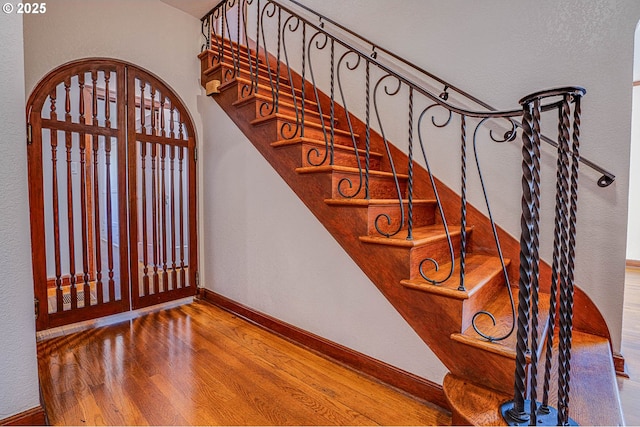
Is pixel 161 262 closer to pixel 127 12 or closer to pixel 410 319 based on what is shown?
pixel 127 12

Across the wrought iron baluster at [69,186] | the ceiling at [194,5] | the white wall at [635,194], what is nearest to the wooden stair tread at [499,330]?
the wrought iron baluster at [69,186]

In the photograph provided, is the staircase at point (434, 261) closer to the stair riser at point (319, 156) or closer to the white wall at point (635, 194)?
the stair riser at point (319, 156)

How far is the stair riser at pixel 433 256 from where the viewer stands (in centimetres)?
150

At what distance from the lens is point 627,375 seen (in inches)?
64.2

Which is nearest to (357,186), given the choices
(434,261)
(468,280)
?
(434,261)

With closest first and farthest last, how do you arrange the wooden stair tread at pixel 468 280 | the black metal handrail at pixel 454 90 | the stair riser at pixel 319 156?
the wooden stair tread at pixel 468 280
the black metal handrail at pixel 454 90
the stair riser at pixel 319 156

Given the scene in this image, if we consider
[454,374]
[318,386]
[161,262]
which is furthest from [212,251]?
[454,374]

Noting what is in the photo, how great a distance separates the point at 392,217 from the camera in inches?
70.5

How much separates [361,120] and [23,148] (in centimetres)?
209

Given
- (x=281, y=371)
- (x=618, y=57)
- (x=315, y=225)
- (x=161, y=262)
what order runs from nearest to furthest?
1. (x=618, y=57)
2. (x=281, y=371)
3. (x=315, y=225)
4. (x=161, y=262)

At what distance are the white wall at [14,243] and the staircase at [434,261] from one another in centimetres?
124

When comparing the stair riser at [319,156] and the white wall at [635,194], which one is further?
the white wall at [635,194]

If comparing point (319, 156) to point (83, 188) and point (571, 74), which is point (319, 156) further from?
point (83, 188)

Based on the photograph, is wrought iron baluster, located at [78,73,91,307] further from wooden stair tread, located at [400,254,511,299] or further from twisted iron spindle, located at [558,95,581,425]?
twisted iron spindle, located at [558,95,581,425]
